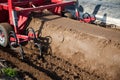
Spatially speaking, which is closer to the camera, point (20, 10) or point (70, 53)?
point (70, 53)

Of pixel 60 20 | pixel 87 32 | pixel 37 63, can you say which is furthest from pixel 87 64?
pixel 60 20

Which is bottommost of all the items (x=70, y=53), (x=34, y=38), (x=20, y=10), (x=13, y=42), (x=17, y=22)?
(x=70, y=53)

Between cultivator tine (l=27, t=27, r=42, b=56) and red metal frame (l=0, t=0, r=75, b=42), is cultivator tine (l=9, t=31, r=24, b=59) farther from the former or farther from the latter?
cultivator tine (l=27, t=27, r=42, b=56)

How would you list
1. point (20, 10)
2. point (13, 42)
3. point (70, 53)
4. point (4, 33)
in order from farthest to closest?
point (4, 33) → point (13, 42) → point (20, 10) → point (70, 53)

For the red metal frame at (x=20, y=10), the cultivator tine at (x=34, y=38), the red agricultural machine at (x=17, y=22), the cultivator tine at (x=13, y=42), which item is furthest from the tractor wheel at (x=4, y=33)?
the cultivator tine at (x=34, y=38)

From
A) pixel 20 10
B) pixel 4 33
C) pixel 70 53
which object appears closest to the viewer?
pixel 70 53

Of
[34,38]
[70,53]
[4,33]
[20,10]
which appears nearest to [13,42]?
[4,33]

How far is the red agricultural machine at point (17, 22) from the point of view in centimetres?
707

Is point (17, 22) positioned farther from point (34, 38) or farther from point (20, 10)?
point (34, 38)

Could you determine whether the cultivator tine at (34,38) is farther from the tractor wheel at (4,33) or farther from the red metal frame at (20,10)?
the tractor wheel at (4,33)

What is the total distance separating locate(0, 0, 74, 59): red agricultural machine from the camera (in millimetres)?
7071

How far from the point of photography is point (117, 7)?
9664 millimetres

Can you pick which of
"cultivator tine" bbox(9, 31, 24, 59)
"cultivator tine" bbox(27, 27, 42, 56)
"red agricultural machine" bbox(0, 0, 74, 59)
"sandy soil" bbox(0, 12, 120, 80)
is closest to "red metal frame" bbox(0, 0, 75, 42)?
"red agricultural machine" bbox(0, 0, 74, 59)

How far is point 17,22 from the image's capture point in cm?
734
